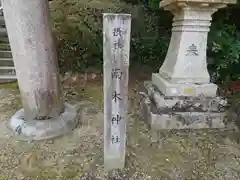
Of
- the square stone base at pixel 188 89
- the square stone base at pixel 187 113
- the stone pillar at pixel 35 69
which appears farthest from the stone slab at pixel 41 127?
the square stone base at pixel 188 89

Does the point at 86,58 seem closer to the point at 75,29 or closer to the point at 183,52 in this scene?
the point at 75,29

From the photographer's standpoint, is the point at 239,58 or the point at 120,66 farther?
the point at 239,58

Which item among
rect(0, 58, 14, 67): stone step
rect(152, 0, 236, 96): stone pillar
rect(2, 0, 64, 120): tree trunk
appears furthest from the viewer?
rect(0, 58, 14, 67): stone step

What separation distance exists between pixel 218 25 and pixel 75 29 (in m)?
2.82

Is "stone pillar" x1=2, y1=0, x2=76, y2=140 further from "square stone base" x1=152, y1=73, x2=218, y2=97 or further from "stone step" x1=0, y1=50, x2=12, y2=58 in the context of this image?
"stone step" x1=0, y1=50, x2=12, y2=58

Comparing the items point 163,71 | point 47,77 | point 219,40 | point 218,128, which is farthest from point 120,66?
point 219,40

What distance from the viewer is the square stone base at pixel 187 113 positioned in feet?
8.70

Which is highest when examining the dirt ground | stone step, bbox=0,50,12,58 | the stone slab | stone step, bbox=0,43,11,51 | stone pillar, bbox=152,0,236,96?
stone pillar, bbox=152,0,236,96

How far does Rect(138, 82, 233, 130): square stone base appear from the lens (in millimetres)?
2652

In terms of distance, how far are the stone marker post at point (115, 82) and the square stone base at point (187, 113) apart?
878 millimetres

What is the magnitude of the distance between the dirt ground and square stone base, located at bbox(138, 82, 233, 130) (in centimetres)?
16

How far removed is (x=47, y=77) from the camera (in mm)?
2422

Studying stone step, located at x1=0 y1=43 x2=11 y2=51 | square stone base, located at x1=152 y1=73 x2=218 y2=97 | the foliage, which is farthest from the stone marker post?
stone step, located at x1=0 y1=43 x2=11 y2=51

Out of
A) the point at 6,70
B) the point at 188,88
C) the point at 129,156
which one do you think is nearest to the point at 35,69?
the point at 129,156
